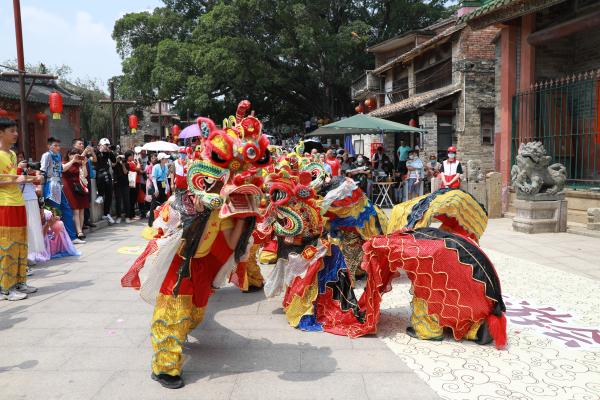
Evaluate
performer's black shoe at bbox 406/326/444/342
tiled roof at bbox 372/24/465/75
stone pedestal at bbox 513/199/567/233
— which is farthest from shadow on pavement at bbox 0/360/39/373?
tiled roof at bbox 372/24/465/75

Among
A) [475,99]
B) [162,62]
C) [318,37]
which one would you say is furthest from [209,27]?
[475,99]

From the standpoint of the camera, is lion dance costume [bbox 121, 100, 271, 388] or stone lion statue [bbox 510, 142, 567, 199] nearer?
lion dance costume [bbox 121, 100, 271, 388]

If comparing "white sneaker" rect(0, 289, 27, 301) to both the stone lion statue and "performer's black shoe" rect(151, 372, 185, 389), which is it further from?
the stone lion statue

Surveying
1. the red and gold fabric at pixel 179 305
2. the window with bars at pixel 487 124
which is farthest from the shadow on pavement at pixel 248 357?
the window with bars at pixel 487 124

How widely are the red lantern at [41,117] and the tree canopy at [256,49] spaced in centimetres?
529

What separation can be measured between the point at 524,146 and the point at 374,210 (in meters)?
4.55

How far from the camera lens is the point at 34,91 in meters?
18.3

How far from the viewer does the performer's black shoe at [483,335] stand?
361cm

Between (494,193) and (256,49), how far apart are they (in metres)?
14.8

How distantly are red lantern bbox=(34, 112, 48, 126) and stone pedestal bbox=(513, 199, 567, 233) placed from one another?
56.3 feet

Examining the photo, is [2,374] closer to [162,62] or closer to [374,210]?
[374,210]

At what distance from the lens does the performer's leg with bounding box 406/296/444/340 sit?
3707mm

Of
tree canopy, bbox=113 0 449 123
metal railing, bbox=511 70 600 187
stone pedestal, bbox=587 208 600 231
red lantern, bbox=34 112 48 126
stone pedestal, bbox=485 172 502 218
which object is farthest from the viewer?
tree canopy, bbox=113 0 449 123

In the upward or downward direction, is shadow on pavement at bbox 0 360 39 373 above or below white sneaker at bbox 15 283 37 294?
below
